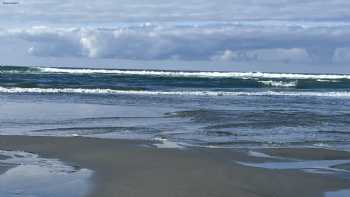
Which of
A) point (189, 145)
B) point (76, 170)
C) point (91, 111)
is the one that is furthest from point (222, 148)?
point (91, 111)

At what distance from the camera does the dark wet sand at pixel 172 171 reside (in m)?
7.86

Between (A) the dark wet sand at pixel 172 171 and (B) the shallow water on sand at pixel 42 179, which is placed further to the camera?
(A) the dark wet sand at pixel 172 171

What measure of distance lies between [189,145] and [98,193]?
4.93 meters

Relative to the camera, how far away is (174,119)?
59.4 feet

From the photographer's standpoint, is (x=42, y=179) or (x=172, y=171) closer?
(x=42, y=179)

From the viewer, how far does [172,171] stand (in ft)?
30.2

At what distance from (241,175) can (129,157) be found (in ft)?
7.57

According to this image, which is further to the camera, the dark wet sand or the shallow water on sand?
the dark wet sand

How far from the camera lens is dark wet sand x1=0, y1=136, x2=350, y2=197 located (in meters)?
7.86

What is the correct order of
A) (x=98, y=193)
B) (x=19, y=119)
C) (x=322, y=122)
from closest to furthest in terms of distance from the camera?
1. (x=98, y=193)
2. (x=19, y=119)
3. (x=322, y=122)

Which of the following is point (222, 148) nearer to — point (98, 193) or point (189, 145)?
point (189, 145)

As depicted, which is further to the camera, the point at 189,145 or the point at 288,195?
the point at 189,145

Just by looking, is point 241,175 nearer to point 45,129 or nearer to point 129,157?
point 129,157

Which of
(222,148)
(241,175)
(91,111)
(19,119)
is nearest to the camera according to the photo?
(241,175)
